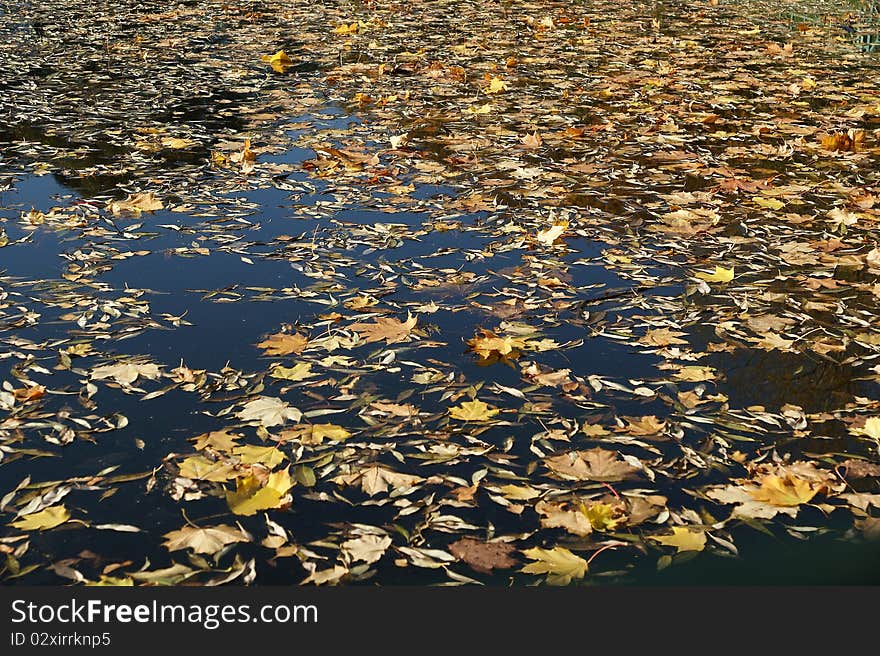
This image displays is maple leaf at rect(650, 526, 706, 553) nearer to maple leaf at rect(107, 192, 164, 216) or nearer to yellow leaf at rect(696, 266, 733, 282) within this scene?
yellow leaf at rect(696, 266, 733, 282)

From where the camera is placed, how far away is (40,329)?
13.3 feet

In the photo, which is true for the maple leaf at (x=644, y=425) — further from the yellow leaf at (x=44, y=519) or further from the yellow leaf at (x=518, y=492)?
the yellow leaf at (x=44, y=519)

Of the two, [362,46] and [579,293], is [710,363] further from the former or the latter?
[362,46]

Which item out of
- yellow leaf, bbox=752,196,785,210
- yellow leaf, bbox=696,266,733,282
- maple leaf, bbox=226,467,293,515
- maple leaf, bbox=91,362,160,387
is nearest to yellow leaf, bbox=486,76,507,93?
yellow leaf, bbox=752,196,785,210

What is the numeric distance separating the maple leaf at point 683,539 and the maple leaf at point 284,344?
→ 1719mm

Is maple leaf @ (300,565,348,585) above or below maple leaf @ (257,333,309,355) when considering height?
below

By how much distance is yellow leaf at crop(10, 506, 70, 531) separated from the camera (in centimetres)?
285

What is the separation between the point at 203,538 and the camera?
281 centimetres

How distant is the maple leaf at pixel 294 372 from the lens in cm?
369

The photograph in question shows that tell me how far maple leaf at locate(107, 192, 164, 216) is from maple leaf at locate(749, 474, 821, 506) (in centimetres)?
392

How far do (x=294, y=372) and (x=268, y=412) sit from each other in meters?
0.32

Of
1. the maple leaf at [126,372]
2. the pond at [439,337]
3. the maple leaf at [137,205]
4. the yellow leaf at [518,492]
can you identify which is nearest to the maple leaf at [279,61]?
the pond at [439,337]

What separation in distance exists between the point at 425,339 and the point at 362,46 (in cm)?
737

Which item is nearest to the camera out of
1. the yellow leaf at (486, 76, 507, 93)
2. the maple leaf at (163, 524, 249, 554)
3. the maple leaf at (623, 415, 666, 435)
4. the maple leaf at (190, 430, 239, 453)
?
the maple leaf at (163, 524, 249, 554)
